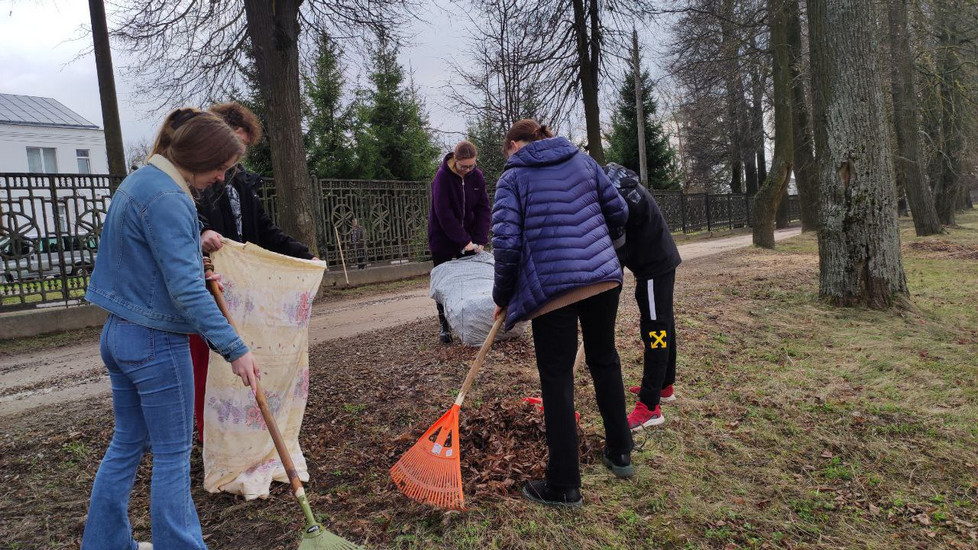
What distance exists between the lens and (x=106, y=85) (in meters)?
10.3

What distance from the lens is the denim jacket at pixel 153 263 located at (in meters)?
2.02

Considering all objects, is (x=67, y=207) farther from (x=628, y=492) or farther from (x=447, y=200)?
(x=628, y=492)

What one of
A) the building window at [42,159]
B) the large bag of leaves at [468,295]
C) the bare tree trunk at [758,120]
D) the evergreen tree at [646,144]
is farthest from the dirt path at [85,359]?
the building window at [42,159]

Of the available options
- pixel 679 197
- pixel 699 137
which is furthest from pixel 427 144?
pixel 699 137

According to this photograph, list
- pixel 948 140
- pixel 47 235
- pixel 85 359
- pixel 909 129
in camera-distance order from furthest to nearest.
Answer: pixel 948 140 < pixel 909 129 < pixel 47 235 < pixel 85 359

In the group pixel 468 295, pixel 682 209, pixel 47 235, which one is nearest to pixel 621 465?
pixel 468 295

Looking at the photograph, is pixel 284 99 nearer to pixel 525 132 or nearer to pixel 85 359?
pixel 85 359

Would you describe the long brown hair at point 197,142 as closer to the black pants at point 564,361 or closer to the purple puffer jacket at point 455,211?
the black pants at point 564,361

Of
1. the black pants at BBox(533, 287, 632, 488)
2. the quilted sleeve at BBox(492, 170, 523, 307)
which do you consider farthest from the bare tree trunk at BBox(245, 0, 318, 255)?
the black pants at BBox(533, 287, 632, 488)

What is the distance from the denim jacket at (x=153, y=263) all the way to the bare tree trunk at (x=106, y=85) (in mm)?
9100

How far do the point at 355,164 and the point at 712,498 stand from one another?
54.2 feet

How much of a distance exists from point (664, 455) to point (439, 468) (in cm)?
131

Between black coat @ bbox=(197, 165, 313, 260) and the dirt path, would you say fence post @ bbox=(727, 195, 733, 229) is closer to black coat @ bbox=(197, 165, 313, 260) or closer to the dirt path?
the dirt path

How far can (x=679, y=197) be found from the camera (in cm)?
2428
